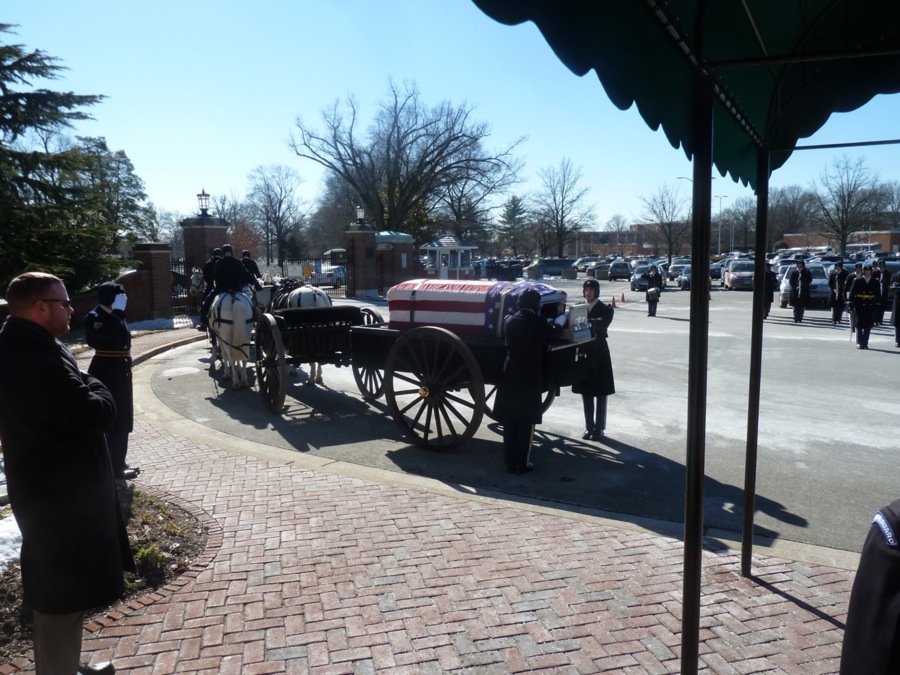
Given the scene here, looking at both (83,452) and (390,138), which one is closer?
(83,452)

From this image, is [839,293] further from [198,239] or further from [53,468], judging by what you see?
[53,468]

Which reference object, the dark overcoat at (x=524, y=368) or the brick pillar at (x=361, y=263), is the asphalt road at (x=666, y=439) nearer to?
the dark overcoat at (x=524, y=368)

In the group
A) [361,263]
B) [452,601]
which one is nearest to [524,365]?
[452,601]

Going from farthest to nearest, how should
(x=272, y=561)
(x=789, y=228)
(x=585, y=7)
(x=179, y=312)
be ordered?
(x=789, y=228) → (x=179, y=312) → (x=272, y=561) → (x=585, y=7)

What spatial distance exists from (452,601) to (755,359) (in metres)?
2.43

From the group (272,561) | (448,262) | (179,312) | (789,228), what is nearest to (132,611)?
(272,561)

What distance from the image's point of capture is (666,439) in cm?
837

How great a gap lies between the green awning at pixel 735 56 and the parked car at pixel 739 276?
3536 centimetres

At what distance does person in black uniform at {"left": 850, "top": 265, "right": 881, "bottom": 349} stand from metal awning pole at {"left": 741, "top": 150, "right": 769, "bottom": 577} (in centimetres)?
1178

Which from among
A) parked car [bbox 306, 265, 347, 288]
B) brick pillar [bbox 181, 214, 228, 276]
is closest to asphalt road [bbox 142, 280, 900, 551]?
brick pillar [bbox 181, 214, 228, 276]

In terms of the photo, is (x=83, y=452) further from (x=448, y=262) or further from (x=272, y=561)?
(x=448, y=262)

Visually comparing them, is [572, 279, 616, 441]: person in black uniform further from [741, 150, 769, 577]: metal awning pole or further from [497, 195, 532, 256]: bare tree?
[497, 195, 532, 256]: bare tree

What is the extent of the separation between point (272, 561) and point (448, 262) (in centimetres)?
4298

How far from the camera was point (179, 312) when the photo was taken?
2439 cm
